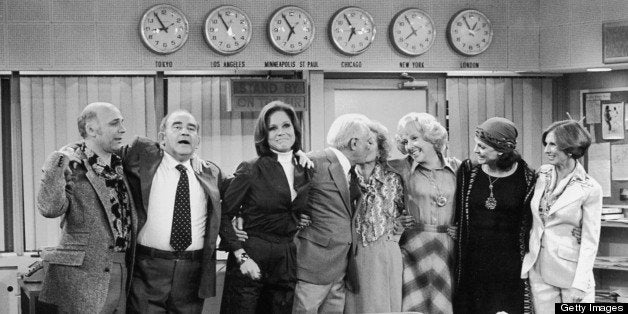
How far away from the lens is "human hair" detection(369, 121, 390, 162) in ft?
16.4

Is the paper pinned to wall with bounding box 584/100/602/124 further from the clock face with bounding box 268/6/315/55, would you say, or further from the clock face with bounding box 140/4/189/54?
the clock face with bounding box 140/4/189/54

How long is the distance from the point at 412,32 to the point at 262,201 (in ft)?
9.89

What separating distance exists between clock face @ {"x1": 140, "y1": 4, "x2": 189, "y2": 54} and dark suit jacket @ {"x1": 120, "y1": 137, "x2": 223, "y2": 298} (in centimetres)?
211

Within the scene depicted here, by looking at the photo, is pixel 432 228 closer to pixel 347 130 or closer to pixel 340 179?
pixel 340 179

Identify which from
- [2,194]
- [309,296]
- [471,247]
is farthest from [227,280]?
[2,194]

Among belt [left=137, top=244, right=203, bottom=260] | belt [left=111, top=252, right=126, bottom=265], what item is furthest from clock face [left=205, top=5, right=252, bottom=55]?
belt [left=111, top=252, right=126, bottom=265]

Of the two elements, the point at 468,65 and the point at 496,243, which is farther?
the point at 468,65

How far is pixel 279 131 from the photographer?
4590 mm

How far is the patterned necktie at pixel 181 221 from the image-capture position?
448 cm

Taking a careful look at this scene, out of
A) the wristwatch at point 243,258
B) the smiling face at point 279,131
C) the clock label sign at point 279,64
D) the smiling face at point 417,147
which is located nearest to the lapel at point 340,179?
the smiling face at point 279,131

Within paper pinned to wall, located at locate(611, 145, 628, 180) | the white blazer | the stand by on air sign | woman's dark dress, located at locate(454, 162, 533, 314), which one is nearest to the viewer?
the white blazer

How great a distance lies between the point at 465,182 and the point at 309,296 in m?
1.22

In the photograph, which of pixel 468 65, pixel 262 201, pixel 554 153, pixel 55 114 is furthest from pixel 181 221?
pixel 468 65

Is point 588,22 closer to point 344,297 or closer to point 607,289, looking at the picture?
point 607,289
